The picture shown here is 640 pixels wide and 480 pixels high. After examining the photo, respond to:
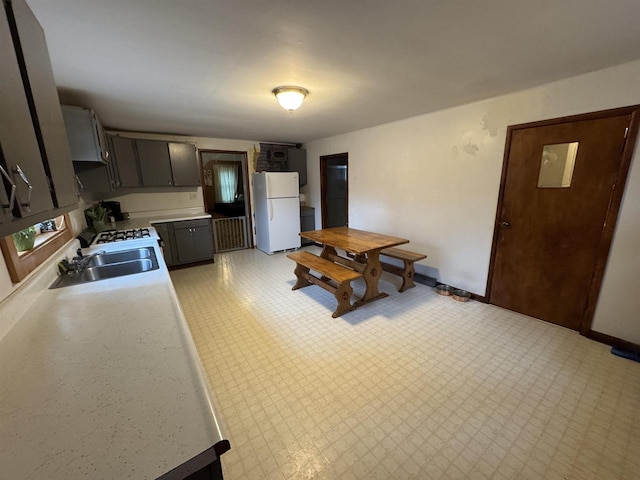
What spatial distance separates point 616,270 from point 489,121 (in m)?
1.71

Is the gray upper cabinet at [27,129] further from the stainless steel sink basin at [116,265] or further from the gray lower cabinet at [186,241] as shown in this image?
the gray lower cabinet at [186,241]

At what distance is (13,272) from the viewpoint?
4.13 ft

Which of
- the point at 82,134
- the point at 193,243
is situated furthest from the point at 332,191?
the point at 82,134

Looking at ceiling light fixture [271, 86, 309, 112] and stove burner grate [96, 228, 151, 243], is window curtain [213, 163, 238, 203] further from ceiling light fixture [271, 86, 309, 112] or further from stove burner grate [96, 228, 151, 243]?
ceiling light fixture [271, 86, 309, 112]

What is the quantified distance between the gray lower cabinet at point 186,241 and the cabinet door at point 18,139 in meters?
3.39

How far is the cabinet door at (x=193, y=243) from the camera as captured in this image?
410 cm

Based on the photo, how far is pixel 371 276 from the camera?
2.98 m

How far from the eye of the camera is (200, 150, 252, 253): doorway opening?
5.22 metres

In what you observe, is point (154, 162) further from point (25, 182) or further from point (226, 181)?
point (25, 182)

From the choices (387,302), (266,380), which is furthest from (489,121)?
(266,380)

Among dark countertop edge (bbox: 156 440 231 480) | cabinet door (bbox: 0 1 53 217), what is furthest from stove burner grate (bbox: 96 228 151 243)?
dark countertop edge (bbox: 156 440 231 480)

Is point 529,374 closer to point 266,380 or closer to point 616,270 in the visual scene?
point 616,270

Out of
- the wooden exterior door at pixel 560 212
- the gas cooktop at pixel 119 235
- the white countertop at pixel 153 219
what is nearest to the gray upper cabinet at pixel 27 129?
the gas cooktop at pixel 119 235

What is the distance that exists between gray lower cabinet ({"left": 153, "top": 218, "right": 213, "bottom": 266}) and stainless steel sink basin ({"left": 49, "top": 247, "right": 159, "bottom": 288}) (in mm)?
1743
